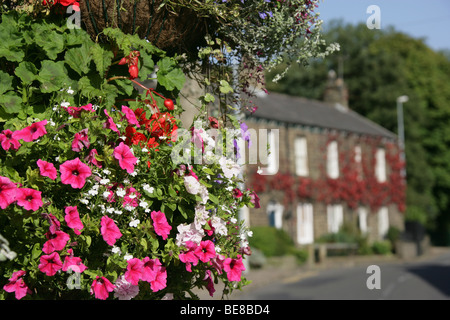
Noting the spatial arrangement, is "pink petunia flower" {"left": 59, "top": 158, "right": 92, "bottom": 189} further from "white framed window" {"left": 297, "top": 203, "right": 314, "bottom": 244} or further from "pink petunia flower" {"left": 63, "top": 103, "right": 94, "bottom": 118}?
"white framed window" {"left": 297, "top": 203, "right": 314, "bottom": 244}

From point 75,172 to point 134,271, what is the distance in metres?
0.58

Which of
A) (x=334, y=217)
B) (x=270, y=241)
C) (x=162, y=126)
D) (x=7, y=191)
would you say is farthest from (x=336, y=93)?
(x=7, y=191)

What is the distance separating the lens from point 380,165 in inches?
1547

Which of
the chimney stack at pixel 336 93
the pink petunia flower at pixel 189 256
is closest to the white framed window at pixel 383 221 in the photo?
the chimney stack at pixel 336 93

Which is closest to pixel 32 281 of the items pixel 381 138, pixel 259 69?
pixel 259 69

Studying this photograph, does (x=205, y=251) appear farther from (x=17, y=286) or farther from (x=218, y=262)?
(x=17, y=286)

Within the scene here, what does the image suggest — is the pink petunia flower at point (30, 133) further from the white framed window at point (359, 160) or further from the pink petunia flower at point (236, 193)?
the white framed window at point (359, 160)

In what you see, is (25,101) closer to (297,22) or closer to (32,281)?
(32,281)

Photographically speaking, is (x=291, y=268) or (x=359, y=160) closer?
(x=291, y=268)

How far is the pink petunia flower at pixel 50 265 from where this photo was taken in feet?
9.70

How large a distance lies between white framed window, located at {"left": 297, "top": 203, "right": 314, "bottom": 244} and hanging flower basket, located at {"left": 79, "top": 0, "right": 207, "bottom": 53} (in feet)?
93.0

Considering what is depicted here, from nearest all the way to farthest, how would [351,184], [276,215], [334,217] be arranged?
[276,215] → [334,217] → [351,184]

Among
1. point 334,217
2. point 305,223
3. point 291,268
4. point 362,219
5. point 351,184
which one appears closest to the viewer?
point 291,268

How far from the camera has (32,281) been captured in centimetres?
309
